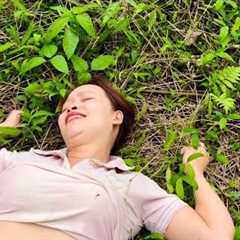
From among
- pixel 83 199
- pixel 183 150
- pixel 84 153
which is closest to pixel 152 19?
pixel 183 150

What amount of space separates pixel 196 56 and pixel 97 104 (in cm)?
93

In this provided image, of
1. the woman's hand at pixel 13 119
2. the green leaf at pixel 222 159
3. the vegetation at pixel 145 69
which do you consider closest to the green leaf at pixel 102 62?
the vegetation at pixel 145 69

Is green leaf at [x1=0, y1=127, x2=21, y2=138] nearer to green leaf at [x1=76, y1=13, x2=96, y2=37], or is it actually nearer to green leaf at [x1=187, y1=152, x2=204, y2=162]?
green leaf at [x1=76, y1=13, x2=96, y2=37]

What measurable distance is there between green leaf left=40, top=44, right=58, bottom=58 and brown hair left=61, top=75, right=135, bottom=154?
1.01ft

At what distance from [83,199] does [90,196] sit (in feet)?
0.12

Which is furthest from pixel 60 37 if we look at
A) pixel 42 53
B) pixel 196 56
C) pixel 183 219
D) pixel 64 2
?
pixel 183 219

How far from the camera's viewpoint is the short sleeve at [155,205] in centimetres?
292

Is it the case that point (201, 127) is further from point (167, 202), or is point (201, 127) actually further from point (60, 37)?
point (60, 37)

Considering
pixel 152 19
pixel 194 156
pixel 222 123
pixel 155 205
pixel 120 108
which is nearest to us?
pixel 155 205

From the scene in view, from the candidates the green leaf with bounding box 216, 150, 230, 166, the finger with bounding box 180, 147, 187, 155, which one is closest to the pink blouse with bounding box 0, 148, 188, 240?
the finger with bounding box 180, 147, 187, 155

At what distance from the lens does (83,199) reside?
9.27 feet

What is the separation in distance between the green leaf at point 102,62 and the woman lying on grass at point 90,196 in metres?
0.33

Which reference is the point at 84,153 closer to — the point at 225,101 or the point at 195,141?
the point at 195,141

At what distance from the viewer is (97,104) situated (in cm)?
324
